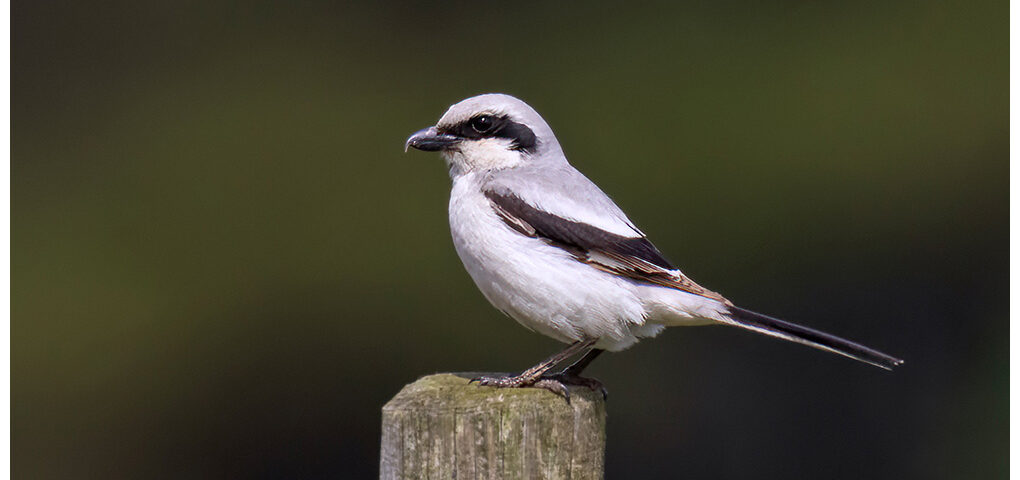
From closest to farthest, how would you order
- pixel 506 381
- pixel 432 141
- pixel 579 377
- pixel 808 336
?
pixel 506 381, pixel 808 336, pixel 579 377, pixel 432 141

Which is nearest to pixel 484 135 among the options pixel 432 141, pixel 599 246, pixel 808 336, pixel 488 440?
pixel 432 141

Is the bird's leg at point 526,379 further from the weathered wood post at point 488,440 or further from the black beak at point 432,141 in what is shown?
the black beak at point 432,141

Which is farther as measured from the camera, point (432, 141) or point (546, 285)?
point (432, 141)

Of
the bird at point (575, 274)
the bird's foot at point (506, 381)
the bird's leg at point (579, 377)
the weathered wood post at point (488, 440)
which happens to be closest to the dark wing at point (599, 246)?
the bird at point (575, 274)

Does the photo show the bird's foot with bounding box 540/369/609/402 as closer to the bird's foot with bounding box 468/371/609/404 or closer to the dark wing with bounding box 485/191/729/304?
the bird's foot with bounding box 468/371/609/404

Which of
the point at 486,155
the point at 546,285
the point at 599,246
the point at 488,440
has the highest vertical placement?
the point at 486,155

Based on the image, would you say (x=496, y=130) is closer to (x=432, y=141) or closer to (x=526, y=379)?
(x=432, y=141)

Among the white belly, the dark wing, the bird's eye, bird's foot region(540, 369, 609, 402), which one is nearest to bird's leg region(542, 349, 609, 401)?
bird's foot region(540, 369, 609, 402)

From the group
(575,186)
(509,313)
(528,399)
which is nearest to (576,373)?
(509,313)
